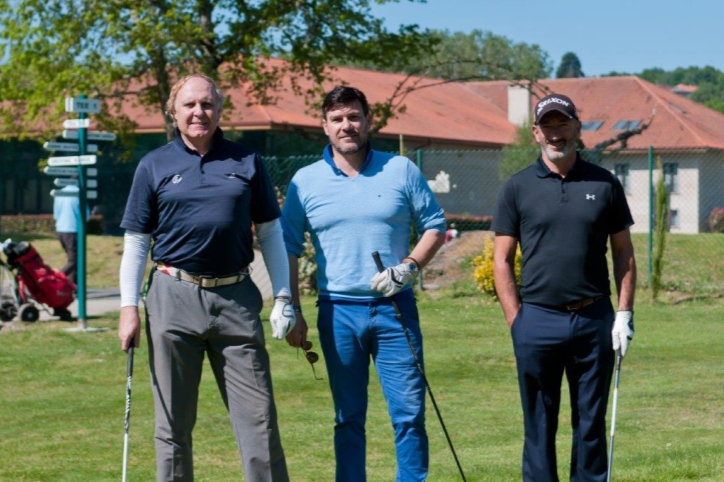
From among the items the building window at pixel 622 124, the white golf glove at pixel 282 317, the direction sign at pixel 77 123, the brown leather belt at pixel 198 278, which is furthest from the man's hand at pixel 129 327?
the building window at pixel 622 124

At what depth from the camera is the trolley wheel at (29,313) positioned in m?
15.3

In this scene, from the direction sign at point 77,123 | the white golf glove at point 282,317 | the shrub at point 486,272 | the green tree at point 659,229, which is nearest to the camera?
the white golf glove at point 282,317

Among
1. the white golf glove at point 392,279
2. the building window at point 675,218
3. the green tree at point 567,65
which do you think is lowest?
the building window at point 675,218

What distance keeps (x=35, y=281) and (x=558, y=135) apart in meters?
10.7

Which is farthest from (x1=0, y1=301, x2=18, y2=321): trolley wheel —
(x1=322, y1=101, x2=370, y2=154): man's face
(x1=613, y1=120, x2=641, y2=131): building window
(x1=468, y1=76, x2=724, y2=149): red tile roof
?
(x1=613, y1=120, x2=641, y2=131): building window

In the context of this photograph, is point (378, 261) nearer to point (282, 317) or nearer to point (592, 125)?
point (282, 317)

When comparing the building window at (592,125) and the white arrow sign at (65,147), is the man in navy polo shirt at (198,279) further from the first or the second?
the building window at (592,125)

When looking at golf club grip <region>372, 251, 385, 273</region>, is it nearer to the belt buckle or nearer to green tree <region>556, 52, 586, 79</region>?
the belt buckle

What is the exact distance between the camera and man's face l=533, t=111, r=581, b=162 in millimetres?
5535

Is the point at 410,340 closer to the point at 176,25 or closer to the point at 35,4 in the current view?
the point at 176,25

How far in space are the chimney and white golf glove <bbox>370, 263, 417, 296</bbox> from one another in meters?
51.5

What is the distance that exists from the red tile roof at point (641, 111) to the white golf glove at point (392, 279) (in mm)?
44383

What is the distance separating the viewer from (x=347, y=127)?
228 inches

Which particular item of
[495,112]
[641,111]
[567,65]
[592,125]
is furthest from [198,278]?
[567,65]
